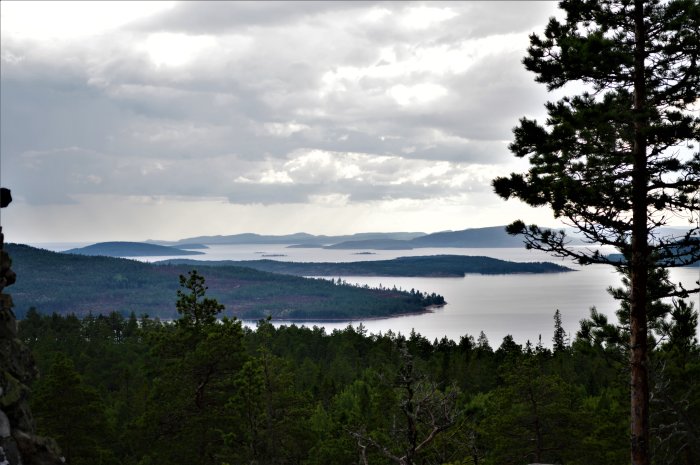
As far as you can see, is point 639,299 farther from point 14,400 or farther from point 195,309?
point 195,309

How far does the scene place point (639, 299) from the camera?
712 inches

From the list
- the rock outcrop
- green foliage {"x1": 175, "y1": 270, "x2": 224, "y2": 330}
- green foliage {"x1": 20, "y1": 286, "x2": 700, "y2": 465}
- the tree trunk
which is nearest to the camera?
the rock outcrop

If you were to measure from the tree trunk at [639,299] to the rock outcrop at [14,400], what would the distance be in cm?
1641

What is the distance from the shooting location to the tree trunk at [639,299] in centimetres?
1762

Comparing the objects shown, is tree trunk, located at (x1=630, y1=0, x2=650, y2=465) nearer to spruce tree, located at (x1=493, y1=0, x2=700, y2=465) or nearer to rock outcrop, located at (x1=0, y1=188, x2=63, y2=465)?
spruce tree, located at (x1=493, y1=0, x2=700, y2=465)

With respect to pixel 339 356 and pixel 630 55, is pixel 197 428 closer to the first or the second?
pixel 630 55

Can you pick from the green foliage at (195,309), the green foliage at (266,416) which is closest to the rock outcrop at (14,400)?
the green foliage at (266,416)

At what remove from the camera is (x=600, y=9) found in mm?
19531

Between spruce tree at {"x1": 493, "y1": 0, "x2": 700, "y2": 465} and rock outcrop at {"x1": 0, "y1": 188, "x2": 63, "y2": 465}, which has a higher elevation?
spruce tree at {"x1": 493, "y1": 0, "x2": 700, "y2": 465}

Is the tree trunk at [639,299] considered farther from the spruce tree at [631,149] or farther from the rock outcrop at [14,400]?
the rock outcrop at [14,400]

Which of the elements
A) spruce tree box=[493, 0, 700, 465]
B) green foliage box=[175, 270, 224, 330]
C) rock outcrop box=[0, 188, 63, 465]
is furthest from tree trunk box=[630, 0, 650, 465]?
green foliage box=[175, 270, 224, 330]

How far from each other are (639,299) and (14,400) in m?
17.8

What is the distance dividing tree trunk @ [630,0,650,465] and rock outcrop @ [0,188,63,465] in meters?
16.4

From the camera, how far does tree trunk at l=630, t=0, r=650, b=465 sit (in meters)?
17.6
